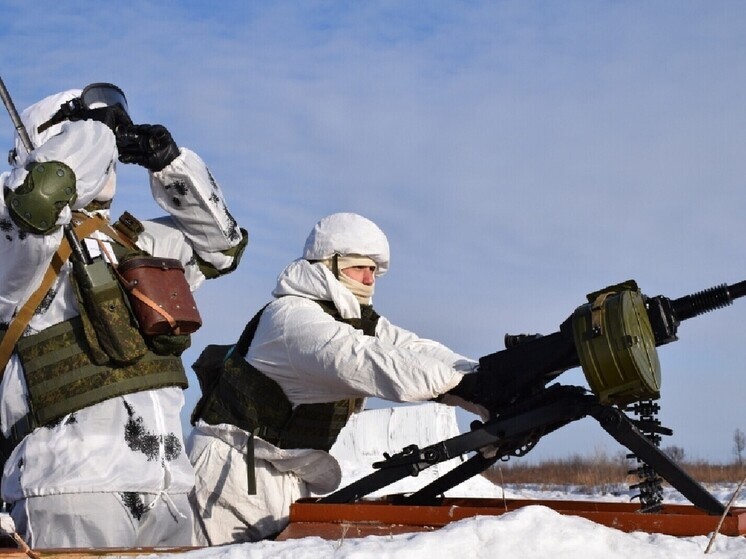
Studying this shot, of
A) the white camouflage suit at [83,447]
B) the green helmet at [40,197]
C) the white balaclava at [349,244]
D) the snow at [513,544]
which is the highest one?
the white balaclava at [349,244]

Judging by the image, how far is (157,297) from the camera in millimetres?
3807

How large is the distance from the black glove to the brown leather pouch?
0.46 m

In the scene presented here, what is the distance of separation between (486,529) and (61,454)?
56.2 inches

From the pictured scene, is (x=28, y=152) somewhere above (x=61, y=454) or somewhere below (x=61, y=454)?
above

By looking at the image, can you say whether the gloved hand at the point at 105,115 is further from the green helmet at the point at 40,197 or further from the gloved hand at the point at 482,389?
the gloved hand at the point at 482,389

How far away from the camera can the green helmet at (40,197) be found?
3498 mm

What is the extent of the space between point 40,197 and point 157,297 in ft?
1.69

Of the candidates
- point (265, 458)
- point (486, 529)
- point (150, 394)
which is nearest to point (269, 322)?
point (265, 458)

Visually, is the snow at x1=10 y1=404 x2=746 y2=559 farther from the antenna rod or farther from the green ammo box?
the antenna rod

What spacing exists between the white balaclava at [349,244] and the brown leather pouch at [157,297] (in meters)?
1.16

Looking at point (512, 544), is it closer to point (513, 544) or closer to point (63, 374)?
point (513, 544)

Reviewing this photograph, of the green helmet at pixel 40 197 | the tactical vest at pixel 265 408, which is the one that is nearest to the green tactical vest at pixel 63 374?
the green helmet at pixel 40 197

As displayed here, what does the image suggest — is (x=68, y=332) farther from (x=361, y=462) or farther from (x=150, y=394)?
(x=361, y=462)

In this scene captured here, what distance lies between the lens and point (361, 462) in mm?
14195
